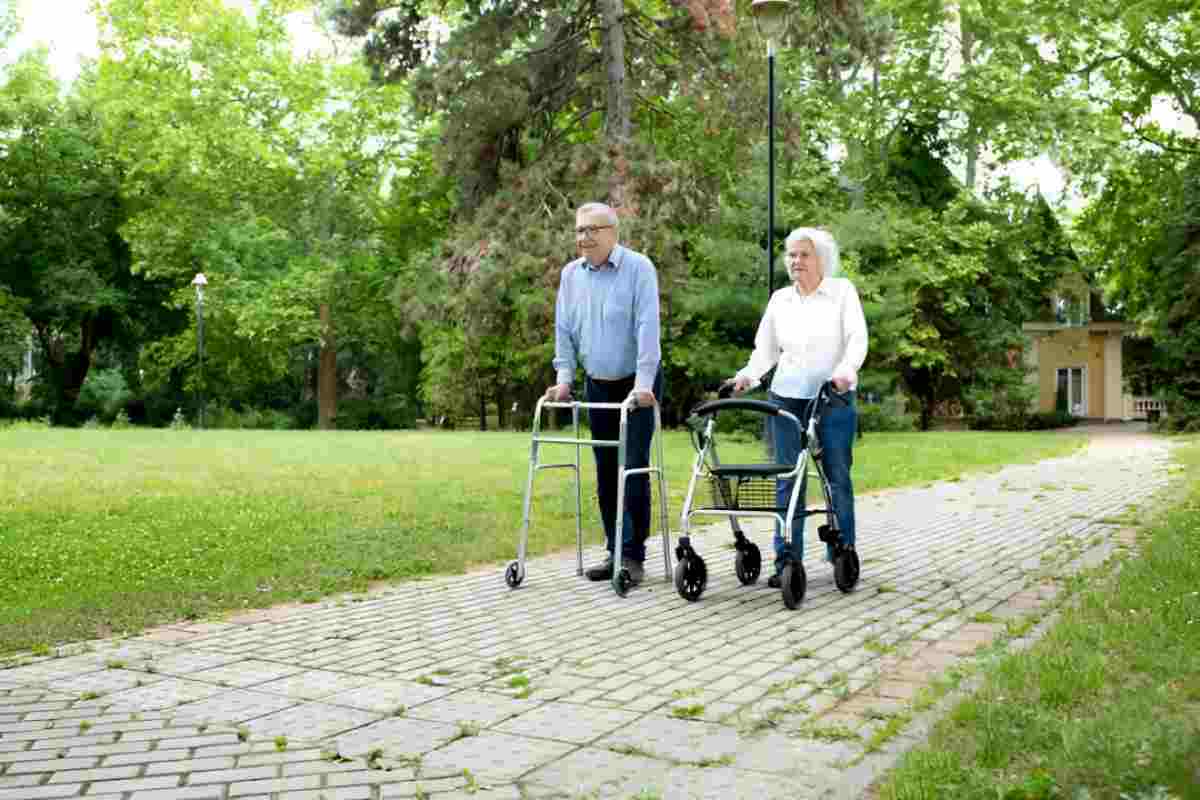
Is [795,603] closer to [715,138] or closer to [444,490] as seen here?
[444,490]

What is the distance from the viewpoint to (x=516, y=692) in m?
4.82

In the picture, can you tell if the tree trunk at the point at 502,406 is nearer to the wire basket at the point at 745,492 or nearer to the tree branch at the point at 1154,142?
the tree branch at the point at 1154,142

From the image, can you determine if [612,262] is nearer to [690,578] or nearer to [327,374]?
[690,578]

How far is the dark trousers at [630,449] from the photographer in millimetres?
7391

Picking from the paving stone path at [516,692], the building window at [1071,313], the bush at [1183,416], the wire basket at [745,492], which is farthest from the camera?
the building window at [1071,313]

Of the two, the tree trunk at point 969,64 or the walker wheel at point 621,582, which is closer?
the walker wheel at point 621,582

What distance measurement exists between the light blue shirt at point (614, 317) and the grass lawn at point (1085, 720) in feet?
8.68

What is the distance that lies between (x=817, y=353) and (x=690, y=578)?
1.49 metres

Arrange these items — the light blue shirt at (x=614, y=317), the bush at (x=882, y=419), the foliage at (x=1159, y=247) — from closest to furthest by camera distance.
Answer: the light blue shirt at (x=614, y=317) < the bush at (x=882, y=419) < the foliage at (x=1159, y=247)

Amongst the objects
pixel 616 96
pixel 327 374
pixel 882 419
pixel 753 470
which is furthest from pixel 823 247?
pixel 327 374

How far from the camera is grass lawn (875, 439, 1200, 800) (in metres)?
3.38

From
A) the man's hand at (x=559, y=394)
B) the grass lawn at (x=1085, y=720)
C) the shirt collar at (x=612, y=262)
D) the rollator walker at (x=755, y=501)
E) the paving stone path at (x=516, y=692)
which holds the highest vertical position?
the shirt collar at (x=612, y=262)

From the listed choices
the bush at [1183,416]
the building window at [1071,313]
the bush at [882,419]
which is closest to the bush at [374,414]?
the bush at [882,419]

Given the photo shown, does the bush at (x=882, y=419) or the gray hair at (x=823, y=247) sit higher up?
the gray hair at (x=823, y=247)
